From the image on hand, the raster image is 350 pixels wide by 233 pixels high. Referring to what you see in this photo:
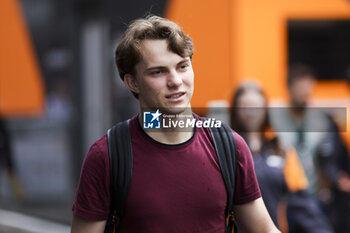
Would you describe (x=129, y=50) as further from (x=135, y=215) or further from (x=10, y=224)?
(x=10, y=224)

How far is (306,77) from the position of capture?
6.32 metres

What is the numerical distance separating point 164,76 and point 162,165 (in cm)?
31

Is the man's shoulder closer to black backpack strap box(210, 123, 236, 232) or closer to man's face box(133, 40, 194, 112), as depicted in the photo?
man's face box(133, 40, 194, 112)

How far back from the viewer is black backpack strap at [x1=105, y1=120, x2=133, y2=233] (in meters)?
2.28

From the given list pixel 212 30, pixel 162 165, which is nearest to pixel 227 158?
pixel 162 165

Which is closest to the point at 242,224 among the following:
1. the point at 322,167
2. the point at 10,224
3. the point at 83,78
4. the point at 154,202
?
the point at 154,202

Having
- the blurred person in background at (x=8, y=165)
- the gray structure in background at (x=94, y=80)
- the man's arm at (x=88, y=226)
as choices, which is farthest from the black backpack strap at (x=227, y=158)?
the blurred person in background at (x=8, y=165)

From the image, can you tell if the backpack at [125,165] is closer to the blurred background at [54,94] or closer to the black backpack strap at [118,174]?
the black backpack strap at [118,174]

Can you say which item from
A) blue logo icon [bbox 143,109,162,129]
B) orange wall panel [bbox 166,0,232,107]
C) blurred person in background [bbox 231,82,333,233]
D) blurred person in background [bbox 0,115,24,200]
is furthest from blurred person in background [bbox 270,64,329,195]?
blurred person in background [bbox 0,115,24,200]

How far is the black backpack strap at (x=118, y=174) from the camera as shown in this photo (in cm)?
228

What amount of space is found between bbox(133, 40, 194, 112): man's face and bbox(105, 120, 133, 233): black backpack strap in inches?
7.1

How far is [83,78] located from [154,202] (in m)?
8.34

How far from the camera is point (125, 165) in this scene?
230 cm

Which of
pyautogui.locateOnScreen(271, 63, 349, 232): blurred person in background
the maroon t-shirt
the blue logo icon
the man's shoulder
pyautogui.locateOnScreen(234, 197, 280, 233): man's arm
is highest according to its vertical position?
the blue logo icon
